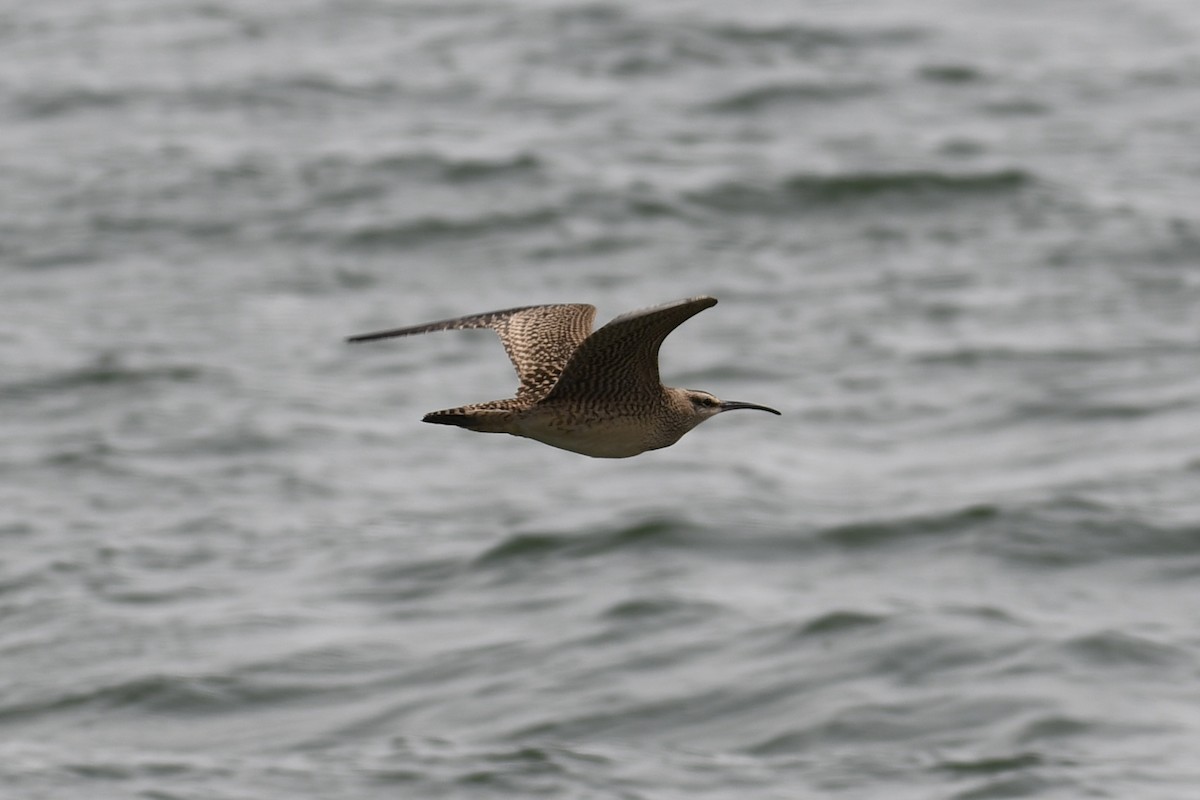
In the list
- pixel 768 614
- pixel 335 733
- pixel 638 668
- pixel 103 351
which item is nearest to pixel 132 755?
pixel 335 733

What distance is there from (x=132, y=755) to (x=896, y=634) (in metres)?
5.80

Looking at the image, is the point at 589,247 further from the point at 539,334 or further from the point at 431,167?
the point at 539,334

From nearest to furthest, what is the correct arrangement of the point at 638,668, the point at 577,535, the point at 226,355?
the point at 638,668
the point at 577,535
the point at 226,355

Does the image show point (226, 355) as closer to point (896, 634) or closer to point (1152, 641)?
point (896, 634)

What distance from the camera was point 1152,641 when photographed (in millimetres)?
17188

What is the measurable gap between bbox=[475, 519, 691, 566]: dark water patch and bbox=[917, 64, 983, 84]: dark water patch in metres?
10.8

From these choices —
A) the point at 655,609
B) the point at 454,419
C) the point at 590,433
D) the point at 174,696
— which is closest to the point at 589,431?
the point at 590,433

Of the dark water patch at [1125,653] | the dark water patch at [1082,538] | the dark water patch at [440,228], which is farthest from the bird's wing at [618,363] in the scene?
the dark water patch at [440,228]

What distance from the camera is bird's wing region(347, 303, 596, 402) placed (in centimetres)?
902

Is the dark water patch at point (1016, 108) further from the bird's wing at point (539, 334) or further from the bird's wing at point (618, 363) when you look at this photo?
the bird's wing at point (618, 363)

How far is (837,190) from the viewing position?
24578 millimetres

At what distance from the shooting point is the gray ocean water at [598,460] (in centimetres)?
1614

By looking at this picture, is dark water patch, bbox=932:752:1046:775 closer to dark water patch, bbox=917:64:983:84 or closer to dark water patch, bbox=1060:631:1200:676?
dark water patch, bbox=1060:631:1200:676

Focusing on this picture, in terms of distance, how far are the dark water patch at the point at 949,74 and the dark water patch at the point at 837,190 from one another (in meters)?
3.42
